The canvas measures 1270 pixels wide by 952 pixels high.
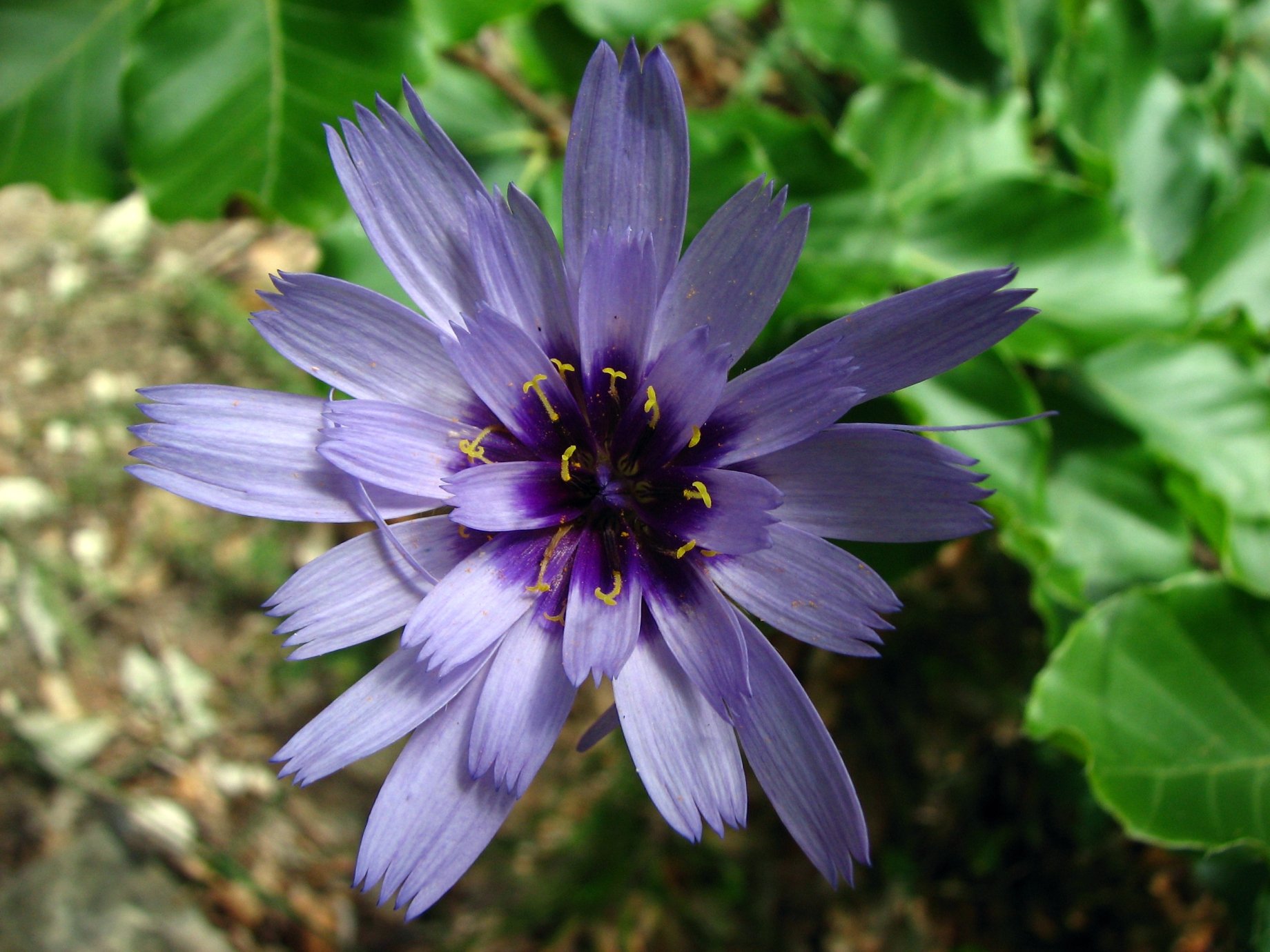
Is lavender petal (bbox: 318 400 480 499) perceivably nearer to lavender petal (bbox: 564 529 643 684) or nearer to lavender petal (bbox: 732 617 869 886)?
lavender petal (bbox: 564 529 643 684)

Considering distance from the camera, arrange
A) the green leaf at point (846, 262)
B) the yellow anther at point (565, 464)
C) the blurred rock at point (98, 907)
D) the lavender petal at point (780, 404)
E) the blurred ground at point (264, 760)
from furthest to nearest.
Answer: the blurred rock at point (98, 907) → the blurred ground at point (264, 760) → the green leaf at point (846, 262) → the yellow anther at point (565, 464) → the lavender petal at point (780, 404)

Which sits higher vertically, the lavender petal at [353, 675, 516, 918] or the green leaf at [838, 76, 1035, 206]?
the green leaf at [838, 76, 1035, 206]

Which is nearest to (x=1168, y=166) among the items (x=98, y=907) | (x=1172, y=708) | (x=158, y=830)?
(x=1172, y=708)

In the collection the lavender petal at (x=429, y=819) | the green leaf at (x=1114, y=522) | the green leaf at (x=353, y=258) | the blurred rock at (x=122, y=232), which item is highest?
the green leaf at (x=353, y=258)

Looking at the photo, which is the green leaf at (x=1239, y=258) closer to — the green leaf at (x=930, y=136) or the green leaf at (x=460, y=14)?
the green leaf at (x=930, y=136)

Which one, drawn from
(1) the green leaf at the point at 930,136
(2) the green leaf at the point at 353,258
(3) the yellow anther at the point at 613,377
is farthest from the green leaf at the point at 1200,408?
(2) the green leaf at the point at 353,258

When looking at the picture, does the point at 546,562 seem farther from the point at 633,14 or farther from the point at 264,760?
the point at 264,760

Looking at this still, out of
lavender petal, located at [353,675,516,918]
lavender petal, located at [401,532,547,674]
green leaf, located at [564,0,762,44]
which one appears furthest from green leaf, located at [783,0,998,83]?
lavender petal, located at [353,675,516,918]
